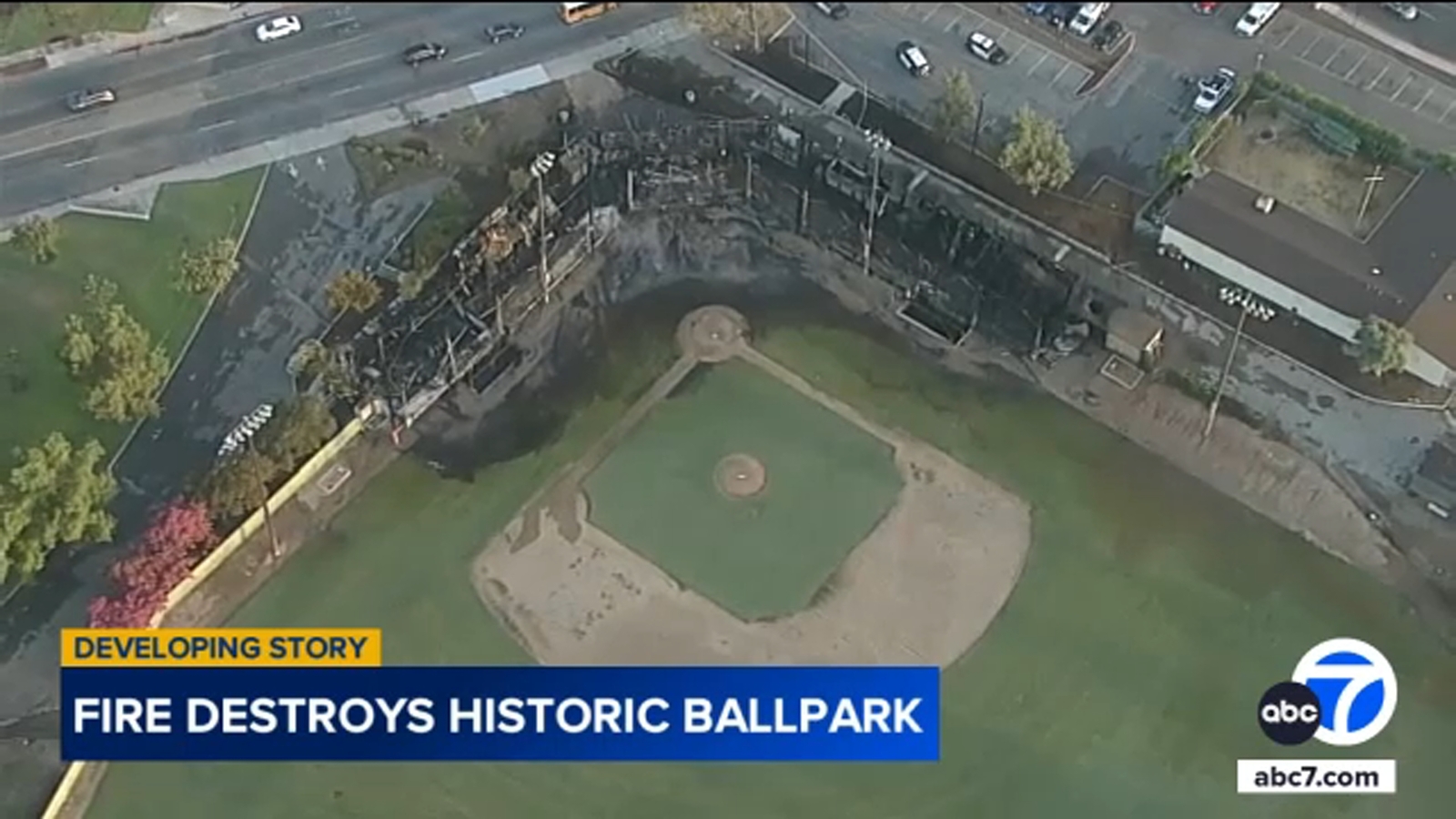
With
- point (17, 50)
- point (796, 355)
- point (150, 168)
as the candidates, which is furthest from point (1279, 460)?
point (17, 50)

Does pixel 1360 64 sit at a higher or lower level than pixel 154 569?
higher

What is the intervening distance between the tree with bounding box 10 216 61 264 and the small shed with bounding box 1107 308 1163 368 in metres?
71.2

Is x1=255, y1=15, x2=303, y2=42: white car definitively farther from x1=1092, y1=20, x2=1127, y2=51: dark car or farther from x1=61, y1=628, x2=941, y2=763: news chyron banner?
x1=1092, y1=20, x2=1127, y2=51: dark car

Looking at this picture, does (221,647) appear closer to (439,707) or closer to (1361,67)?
(439,707)

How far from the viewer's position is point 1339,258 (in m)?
123

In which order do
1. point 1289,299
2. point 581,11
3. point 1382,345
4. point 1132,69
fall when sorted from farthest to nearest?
point 581,11
point 1132,69
point 1289,299
point 1382,345

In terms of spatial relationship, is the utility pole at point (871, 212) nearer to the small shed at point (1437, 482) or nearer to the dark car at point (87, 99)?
the small shed at point (1437, 482)

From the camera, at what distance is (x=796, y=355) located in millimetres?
123688

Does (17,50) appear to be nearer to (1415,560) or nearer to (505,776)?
(505,776)

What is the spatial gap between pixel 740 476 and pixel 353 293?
28.2 m

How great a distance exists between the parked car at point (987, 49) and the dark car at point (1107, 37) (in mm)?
6794

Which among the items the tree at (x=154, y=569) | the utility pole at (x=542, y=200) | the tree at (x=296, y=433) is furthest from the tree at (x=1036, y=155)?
the tree at (x=154, y=569)

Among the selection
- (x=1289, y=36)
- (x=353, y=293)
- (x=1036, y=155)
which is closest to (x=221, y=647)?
(x=353, y=293)

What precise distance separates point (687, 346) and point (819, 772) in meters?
31.7
